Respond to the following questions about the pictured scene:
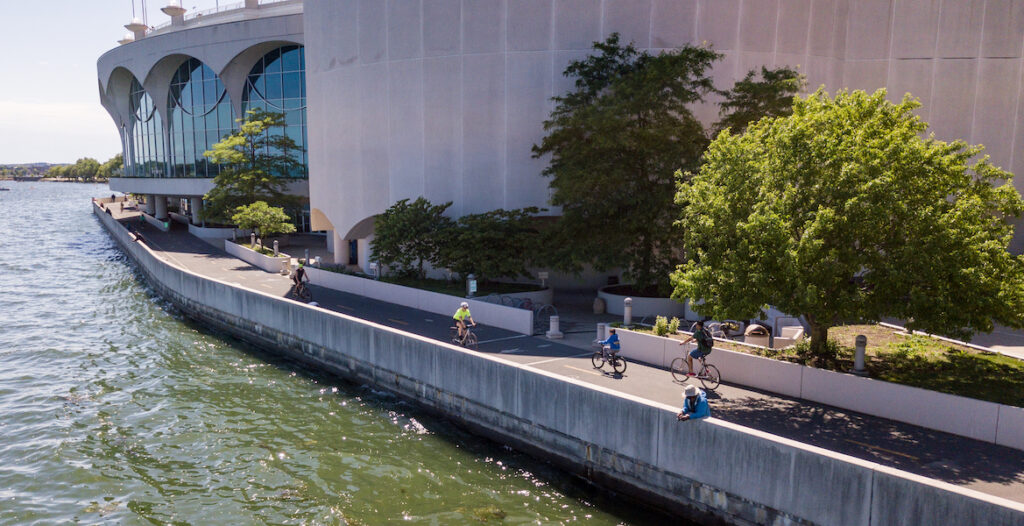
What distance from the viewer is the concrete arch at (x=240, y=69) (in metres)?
62.4

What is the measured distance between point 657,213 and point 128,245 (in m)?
48.3

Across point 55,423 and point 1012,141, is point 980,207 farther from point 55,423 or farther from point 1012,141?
point 55,423

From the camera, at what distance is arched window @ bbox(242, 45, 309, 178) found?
206 ft

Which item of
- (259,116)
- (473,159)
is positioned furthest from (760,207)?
(259,116)

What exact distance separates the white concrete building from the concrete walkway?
1103cm

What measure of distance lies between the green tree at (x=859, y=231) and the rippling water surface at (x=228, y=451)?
6.29 metres

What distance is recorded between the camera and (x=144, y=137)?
276 ft

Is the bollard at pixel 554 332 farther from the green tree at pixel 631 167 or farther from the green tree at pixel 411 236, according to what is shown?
the green tree at pixel 411 236

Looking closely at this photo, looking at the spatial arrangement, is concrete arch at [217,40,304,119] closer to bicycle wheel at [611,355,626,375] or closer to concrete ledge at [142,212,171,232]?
concrete ledge at [142,212,171,232]

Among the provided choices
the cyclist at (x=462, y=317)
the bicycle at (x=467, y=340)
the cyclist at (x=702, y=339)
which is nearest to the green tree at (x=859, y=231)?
the cyclist at (x=702, y=339)

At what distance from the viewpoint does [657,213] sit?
1061 inches

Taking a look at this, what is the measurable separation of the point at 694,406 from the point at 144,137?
88.3 m

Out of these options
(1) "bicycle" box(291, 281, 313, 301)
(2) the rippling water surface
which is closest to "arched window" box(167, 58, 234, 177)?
(1) "bicycle" box(291, 281, 313, 301)

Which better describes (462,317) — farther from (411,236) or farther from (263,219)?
(263,219)
